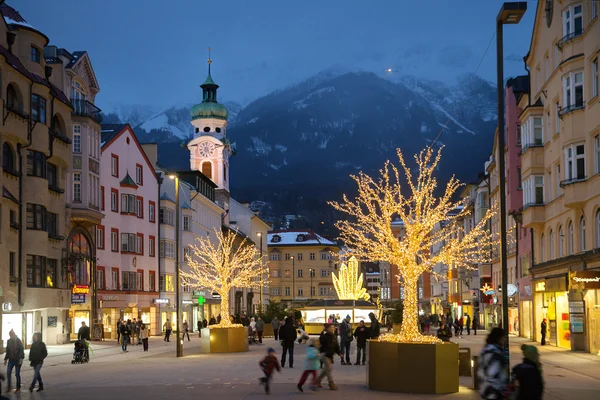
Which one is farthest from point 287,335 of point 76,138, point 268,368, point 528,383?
point 76,138

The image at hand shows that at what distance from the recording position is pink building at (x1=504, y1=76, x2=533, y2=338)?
5878 centimetres

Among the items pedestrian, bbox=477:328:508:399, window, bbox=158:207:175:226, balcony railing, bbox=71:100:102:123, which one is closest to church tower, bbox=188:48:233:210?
window, bbox=158:207:175:226

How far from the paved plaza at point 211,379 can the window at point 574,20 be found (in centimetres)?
1309

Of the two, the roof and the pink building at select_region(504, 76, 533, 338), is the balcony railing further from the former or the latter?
the roof

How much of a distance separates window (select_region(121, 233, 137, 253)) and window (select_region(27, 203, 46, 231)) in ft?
65.2

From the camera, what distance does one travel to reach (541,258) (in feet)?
166

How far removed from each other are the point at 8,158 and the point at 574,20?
26689mm

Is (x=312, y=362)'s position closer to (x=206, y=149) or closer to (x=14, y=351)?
(x=14, y=351)

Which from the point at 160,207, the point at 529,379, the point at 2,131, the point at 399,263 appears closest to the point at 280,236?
the point at 160,207

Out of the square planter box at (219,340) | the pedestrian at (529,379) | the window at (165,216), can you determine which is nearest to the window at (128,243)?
the window at (165,216)

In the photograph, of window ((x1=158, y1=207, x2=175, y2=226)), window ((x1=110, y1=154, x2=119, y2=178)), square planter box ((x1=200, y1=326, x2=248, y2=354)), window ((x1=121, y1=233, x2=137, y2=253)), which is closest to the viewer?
square planter box ((x1=200, y1=326, x2=248, y2=354))

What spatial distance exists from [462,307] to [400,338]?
7679cm

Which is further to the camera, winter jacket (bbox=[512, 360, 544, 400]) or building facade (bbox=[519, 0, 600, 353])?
building facade (bbox=[519, 0, 600, 353])

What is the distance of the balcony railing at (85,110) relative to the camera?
57.8m
